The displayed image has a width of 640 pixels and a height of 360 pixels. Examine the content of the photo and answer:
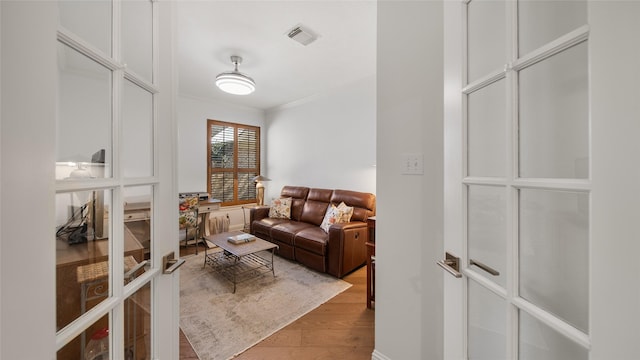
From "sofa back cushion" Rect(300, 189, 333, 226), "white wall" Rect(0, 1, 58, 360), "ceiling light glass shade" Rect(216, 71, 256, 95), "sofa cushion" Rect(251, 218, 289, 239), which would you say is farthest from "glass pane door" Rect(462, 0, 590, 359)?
"sofa cushion" Rect(251, 218, 289, 239)

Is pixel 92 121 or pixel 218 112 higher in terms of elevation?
pixel 218 112

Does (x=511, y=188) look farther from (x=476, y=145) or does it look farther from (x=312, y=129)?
(x=312, y=129)

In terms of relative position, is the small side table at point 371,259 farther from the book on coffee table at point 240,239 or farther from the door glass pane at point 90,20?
the door glass pane at point 90,20

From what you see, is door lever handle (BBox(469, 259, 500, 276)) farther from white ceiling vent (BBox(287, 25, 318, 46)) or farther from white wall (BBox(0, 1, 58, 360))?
white ceiling vent (BBox(287, 25, 318, 46))

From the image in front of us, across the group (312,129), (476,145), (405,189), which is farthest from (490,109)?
(312,129)

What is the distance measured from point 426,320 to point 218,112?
480 centimetres

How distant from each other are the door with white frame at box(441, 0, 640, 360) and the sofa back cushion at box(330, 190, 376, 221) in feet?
7.40

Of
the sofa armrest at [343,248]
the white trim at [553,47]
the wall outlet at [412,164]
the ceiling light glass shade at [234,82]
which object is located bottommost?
the sofa armrest at [343,248]

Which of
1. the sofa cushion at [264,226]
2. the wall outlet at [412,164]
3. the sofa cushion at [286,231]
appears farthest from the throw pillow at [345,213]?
the wall outlet at [412,164]

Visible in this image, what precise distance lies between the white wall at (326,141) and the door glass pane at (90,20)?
3.11m

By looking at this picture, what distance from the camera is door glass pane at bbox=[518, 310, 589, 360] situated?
0.58 metres

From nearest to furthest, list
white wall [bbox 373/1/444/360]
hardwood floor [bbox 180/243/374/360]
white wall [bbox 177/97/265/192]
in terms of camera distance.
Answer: white wall [bbox 373/1/444/360]
hardwood floor [bbox 180/243/374/360]
white wall [bbox 177/97/265/192]

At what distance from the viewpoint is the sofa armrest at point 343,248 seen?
269 cm

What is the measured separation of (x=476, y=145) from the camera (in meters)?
0.83
